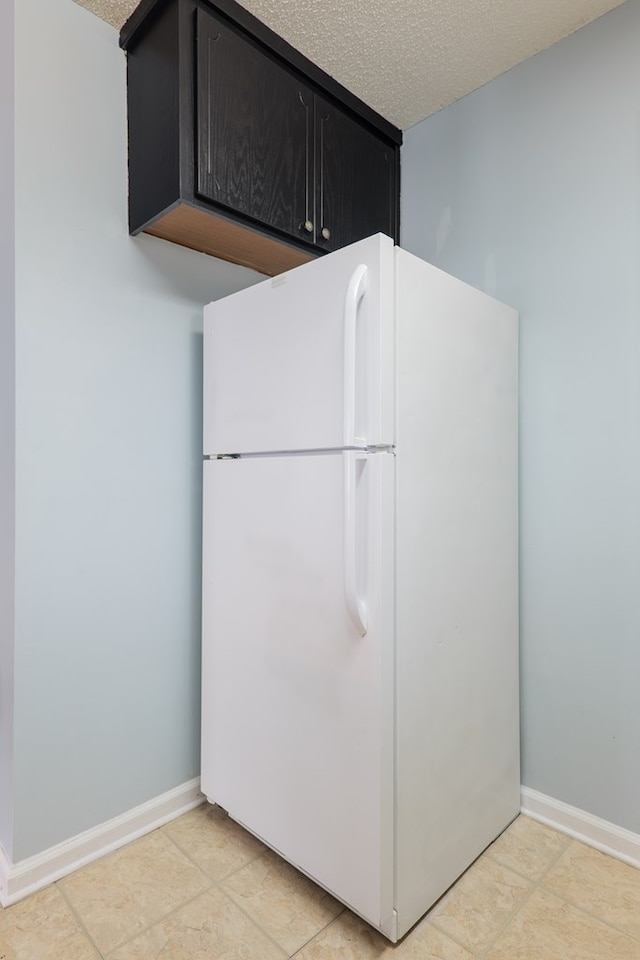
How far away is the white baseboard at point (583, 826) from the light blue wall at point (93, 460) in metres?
1.12

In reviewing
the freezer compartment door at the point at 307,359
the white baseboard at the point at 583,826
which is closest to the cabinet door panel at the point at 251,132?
the freezer compartment door at the point at 307,359

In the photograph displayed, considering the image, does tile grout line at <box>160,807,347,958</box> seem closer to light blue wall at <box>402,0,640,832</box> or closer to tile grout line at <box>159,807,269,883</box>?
tile grout line at <box>159,807,269,883</box>

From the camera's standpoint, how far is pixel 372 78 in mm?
1870

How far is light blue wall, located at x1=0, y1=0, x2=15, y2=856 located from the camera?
1487 mm

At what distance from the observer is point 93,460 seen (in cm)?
162

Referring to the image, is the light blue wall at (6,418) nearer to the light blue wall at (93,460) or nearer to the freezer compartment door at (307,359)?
the light blue wall at (93,460)

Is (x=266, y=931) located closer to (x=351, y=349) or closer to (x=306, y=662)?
(x=306, y=662)

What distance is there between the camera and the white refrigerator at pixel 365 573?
129cm

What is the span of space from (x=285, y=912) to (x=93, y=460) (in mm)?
1310

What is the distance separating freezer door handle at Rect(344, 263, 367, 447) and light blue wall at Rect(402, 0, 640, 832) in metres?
0.79

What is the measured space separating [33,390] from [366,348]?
907 mm

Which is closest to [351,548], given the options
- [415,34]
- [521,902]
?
[521,902]

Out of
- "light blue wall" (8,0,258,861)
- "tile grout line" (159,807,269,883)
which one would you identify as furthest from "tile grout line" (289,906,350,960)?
"light blue wall" (8,0,258,861)

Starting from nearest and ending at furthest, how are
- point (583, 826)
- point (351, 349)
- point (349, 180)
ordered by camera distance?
point (351, 349) < point (583, 826) < point (349, 180)
